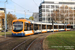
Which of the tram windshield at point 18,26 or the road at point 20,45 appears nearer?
the road at point 20,45

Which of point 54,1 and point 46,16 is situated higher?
point 54,1

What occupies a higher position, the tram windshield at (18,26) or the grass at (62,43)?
the tram windshield at (18,26)

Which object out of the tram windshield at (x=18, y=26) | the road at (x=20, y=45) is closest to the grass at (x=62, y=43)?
the road at (x=20, y=45)

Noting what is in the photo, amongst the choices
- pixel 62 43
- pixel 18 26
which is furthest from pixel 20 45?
pixel 18 26

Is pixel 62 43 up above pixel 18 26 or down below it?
below

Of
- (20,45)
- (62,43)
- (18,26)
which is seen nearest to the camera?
(20,45)

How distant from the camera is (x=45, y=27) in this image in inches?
1506

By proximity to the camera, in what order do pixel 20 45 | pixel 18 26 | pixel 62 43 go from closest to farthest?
pixel 20 45 < pixel 62 43 < pixel 18 26

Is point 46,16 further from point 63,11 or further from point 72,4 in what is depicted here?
point 63,11

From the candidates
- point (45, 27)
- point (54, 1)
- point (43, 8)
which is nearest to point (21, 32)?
point (45, 27)

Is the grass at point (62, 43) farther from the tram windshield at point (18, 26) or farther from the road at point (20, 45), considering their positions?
the tram windshield at point (18, 26)

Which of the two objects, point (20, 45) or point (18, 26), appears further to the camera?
point (18, 26)

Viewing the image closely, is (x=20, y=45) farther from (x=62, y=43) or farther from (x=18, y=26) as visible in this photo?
(x=18, y=26)

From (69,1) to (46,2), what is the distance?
61.1 ft
